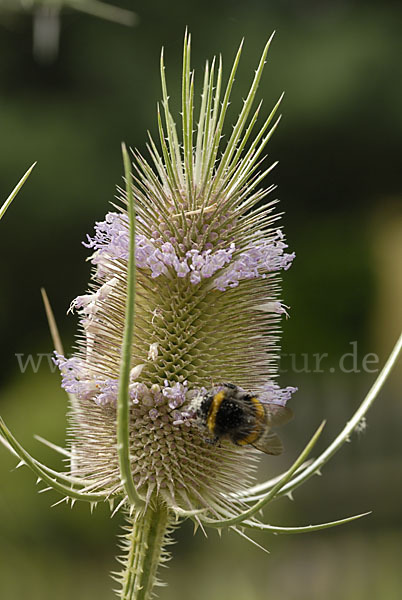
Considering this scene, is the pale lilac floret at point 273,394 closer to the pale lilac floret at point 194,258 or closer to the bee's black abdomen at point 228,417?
the bee's black abdomen at point 228,417

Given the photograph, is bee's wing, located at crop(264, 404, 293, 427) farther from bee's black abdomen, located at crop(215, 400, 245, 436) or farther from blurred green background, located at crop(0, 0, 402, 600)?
blurred green background, located at crop(0, 0, 402, 600)

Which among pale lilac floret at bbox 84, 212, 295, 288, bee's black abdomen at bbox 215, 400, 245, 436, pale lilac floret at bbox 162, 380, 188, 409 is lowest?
bee's black abdomen at bbox 215, 400, 245, 436

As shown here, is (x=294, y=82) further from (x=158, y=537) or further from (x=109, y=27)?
(x=158, y=537)

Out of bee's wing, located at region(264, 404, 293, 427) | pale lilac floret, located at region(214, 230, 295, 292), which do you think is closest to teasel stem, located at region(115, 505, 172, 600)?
bee's wing, located at region(264, 404, 293, 427)

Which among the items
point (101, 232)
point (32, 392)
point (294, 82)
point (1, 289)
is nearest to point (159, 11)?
point (294, 82)

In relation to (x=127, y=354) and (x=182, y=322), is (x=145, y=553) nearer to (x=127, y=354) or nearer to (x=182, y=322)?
(x=182, y=322)

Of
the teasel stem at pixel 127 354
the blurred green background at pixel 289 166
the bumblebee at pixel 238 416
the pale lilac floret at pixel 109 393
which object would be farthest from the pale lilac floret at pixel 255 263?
the blurred green background at pixel 289 166
